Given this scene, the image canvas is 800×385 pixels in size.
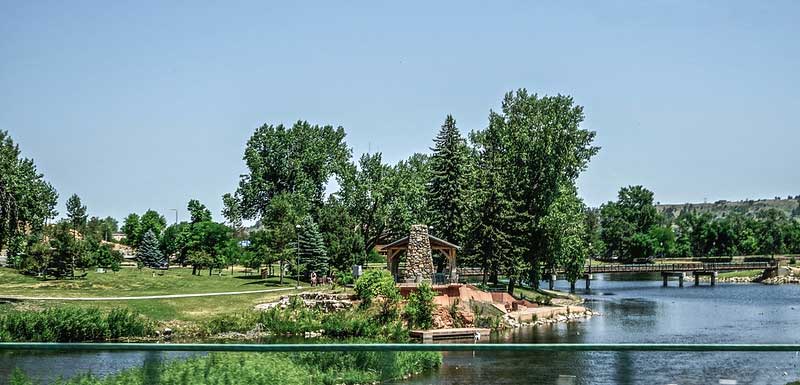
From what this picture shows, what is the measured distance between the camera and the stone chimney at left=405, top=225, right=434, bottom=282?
160 feet

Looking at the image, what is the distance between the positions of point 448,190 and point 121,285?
22940 mm

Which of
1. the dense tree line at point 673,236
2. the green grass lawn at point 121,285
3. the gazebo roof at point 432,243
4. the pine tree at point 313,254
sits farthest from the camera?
the dense tree line at point 673,236

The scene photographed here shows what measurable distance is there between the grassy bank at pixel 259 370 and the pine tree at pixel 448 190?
54.7 m

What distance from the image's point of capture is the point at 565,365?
7234 mm

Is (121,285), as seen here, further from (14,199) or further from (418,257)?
(418,257)

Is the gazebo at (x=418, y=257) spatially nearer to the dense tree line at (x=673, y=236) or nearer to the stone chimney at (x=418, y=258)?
the stone chimney at (x=418, y=258)

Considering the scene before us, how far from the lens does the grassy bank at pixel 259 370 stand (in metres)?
7.04

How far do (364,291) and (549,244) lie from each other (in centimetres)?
1937

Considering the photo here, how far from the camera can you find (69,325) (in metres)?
35.0

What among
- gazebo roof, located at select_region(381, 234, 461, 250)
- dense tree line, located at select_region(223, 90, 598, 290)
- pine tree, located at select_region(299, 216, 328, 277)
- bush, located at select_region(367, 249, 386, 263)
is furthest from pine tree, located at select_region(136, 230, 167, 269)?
gazebo roof, located at select_region(381, 234, 461, 250)

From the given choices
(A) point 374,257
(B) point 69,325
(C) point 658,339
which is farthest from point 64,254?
(C) point 658,339

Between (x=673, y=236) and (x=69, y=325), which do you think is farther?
(x=673, y=236)

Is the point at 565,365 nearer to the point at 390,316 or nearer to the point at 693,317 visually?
the point at 390,316

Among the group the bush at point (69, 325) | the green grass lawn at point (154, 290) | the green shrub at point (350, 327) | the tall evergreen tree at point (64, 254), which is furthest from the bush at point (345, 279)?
the bush at point (69, 325)
